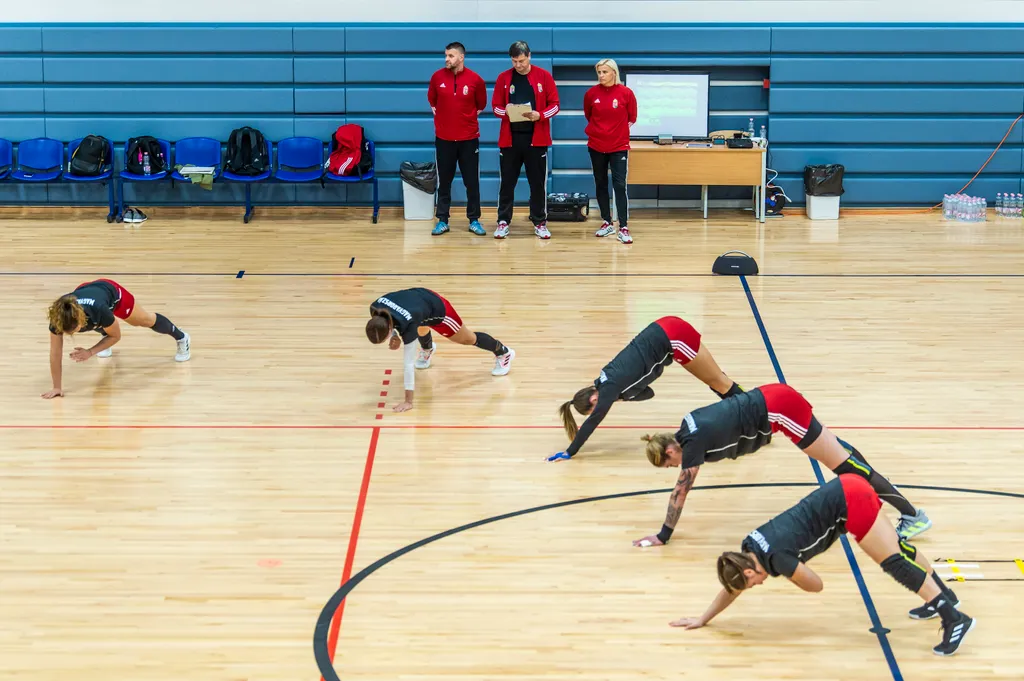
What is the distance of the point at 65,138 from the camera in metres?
16.1

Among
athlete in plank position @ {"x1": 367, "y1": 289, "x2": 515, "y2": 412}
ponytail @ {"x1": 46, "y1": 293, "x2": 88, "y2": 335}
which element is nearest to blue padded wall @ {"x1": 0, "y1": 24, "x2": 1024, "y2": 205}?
athlete in plank position @ {"x1": 367, "y1": 289, "x2": 515, "y2": 412}

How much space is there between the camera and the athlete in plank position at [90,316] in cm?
888

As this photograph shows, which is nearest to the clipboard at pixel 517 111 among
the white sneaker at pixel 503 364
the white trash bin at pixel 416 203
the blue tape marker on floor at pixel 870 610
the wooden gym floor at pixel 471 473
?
the wooden gym floor at pixel 471 473

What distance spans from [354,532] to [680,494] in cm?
196

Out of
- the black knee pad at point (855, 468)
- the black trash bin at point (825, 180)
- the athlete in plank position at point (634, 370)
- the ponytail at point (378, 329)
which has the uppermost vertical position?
the black trash bin at point (825, 180)

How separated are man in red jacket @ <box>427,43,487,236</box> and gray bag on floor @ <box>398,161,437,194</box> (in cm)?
45

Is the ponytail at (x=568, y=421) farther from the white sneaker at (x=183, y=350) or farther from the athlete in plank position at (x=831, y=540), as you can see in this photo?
the white sneaker at (x=183, y=350)

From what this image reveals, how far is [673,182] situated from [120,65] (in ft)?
24.5

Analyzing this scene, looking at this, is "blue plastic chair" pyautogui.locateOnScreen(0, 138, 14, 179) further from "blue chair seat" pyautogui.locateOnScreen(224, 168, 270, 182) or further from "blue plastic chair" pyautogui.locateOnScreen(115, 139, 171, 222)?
"blue chair seat" pyautogui.locateOnScreen(224, 168, 270, 182)

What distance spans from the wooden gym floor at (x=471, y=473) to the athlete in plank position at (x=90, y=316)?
1.13 ft

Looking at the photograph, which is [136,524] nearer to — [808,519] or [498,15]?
[808,519]

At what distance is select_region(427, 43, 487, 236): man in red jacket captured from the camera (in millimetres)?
14586

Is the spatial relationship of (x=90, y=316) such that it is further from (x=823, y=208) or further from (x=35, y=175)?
(x=823, y=208)

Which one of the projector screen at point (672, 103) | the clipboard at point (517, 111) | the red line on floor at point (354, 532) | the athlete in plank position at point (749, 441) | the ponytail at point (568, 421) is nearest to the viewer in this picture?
the red line on floor at point (354, 532)
